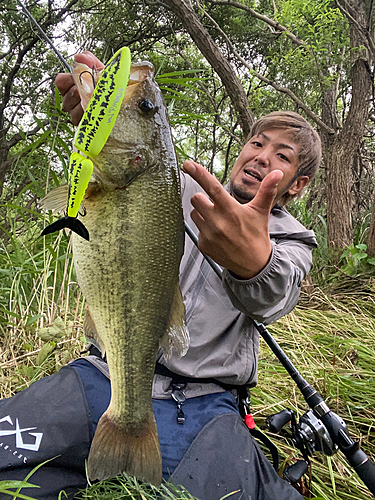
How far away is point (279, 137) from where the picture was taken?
2301mm

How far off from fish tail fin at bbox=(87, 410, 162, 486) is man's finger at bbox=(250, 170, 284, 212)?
2.50 ft

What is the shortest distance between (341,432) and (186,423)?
0.67 meters

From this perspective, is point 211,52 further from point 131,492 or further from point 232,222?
point 131,492

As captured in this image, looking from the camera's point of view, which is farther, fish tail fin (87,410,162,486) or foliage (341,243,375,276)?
foliage (341,243,375,276)

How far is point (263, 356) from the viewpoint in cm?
339

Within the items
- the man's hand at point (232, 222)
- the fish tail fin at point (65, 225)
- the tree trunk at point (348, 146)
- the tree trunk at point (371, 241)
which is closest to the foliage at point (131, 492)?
the man's hand at point (232, 222)

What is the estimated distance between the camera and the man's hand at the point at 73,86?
129 centimetres

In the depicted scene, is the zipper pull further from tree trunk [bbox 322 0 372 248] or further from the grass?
tree trunk [bbox 322 0 372 248]

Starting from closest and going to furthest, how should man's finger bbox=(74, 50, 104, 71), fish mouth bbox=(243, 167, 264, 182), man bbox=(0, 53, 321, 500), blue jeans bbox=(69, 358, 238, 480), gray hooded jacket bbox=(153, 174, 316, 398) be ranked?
man bbox=(0, 53, 321, 500), man's finger bbox=(74, 50, 104, 71), blue jeans bbox=(69, 358, 238, 480), gray hooded jacket bbox=(153, 174, 316, 398), fish mouth bbox=(243, 167, 264, 182)

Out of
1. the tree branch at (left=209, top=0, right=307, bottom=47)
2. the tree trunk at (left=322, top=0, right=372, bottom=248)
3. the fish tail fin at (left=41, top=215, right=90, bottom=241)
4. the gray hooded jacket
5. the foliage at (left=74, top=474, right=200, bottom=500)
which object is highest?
the tree branch at (left=209, top=0, right=307, bottom=47)

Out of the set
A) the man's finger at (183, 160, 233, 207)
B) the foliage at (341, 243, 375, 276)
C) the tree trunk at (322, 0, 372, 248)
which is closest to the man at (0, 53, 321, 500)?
the man's finger at (183, 160, 233, 207)

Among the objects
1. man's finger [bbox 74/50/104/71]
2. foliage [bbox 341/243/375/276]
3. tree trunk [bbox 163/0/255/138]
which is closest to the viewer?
man's finger [bbox 74/50/104/71]

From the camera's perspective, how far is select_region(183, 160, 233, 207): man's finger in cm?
102

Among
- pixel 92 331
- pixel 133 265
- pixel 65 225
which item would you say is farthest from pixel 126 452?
pixel 65 225
